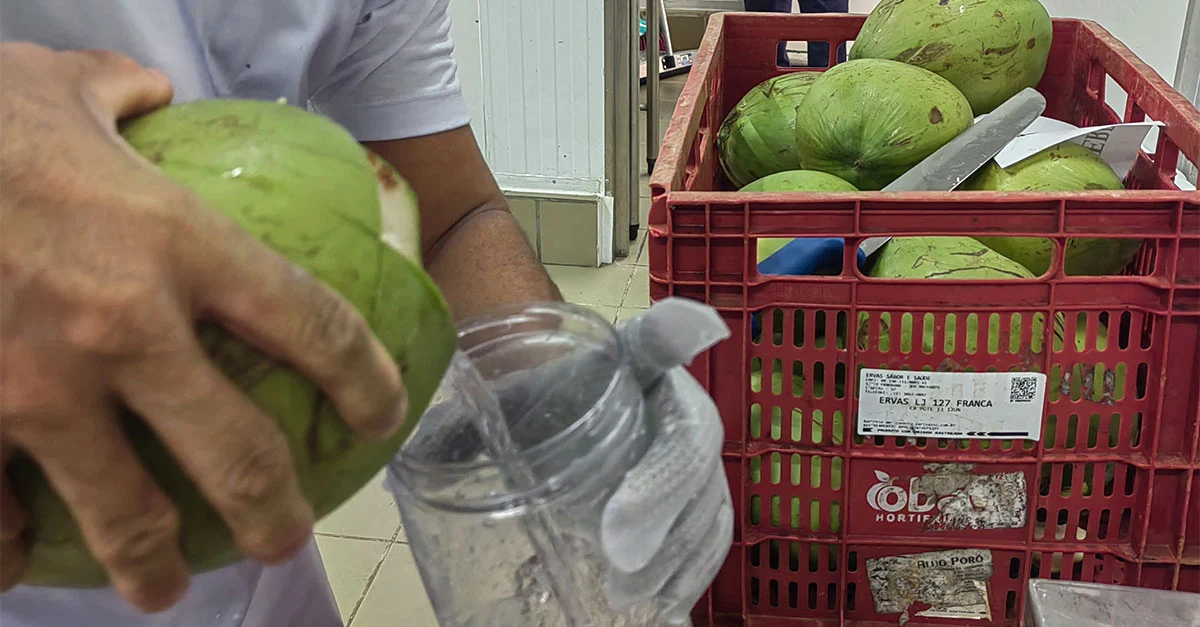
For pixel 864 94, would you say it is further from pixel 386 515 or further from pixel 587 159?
pixel 587 159

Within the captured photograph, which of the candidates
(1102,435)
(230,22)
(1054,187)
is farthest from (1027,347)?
(230,22)

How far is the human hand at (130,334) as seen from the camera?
310 millimetres

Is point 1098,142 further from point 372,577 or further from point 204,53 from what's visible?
point 372,577

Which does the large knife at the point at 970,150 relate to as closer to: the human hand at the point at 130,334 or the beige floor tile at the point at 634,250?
the human hand at the point at 130,334

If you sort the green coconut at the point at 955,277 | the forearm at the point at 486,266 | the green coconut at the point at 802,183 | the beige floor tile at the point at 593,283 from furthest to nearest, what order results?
the beige floor tile at the point at 593,283, the green coconut at the point at 802,183, the green coconut at the point at 955,277, the forearm at the point at 486,266

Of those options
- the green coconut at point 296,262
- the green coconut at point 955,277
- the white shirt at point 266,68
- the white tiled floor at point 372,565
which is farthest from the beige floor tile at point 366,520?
the green coconut at point 296,262

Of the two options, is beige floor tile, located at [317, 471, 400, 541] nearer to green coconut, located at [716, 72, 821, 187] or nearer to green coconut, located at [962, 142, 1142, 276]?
green coconut, located at [716, 72, 821, 187]

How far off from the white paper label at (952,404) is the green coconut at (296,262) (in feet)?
1.78

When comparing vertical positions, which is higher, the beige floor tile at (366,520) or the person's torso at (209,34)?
the person's torso at (209,34)

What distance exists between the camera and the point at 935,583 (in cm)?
97

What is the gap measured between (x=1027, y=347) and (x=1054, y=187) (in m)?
0.22

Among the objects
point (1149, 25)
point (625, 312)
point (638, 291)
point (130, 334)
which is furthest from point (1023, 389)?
point (1149, 25)

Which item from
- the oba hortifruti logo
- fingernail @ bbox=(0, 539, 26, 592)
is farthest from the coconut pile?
fingernail @ bbox=(0, 539, 26, 592)

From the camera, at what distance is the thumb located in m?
0.38
